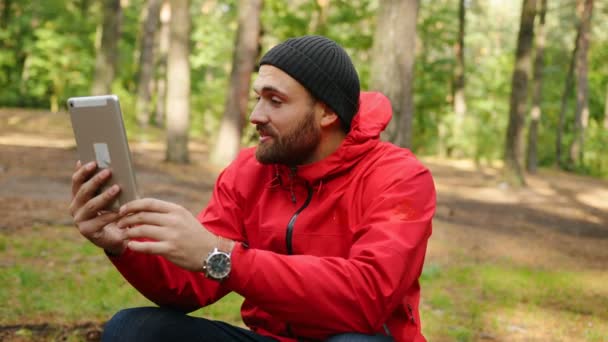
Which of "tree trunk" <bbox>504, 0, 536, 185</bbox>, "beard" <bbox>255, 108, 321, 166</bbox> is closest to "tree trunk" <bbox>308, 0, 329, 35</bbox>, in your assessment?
"tree trunk" <bbox>504, 0, 536, 185</bbox>

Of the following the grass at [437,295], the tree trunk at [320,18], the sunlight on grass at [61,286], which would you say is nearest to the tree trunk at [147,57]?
the tree trunk at [320,18]

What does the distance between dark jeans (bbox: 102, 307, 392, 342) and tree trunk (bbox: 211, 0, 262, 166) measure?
48.4ft

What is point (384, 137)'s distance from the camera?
7.93m

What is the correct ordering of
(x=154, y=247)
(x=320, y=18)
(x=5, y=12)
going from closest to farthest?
(x=154, y=247), (x=320, y=18), (x=5, y=12)

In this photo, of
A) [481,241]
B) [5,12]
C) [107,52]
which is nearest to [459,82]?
[107,52]

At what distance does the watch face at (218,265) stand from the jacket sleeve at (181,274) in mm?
202

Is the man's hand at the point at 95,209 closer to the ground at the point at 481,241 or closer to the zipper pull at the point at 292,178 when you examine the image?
the zipper pull at the point at 292,178

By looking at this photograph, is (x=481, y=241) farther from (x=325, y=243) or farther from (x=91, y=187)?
(x=91, y=187)

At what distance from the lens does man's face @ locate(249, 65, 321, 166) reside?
9.02 feet

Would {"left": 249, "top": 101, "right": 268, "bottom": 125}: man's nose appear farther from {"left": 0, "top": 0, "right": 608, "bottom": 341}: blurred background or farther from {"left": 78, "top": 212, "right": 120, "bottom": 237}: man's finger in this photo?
{"left": 0, "top": 0, "right": 608, "bottom": 341}: blurred background

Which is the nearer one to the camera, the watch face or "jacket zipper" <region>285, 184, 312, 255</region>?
the watch face

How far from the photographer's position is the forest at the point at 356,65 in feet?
55.3

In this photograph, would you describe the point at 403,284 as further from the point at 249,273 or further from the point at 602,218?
the point at 602,218

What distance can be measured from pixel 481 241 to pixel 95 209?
8.42 metres
